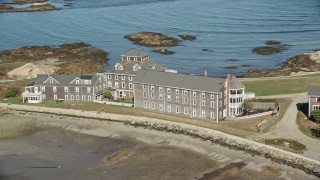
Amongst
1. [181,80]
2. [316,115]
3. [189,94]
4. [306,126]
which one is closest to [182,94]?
[189,94]

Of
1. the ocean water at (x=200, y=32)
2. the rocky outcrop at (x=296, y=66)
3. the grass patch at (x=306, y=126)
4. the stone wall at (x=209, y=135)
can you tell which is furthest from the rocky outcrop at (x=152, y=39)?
the grass patch at (x=306, y=126)

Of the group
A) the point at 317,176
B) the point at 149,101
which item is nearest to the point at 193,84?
the point at 149,101

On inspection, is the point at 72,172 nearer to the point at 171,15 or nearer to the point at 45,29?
the point at 45,29

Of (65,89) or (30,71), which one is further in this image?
(30,71)

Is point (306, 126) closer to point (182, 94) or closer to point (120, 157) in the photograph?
point (182, 94)

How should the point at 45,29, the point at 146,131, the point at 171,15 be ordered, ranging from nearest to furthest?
1. the point at 146,131
2. the point at 45,29
3. the point at 171,15
